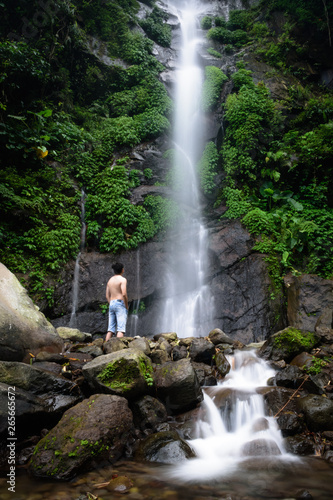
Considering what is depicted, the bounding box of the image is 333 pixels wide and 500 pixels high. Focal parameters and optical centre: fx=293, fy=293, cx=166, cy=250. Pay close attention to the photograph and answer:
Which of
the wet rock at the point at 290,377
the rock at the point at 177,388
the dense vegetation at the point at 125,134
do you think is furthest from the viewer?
the dense vegetation at the point at 125,134

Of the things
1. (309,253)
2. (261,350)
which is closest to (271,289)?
(309,253)

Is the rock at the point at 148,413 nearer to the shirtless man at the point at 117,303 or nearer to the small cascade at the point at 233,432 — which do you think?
the small cascade at the point at 233,432

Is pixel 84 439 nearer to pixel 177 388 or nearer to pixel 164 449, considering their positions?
pixel 164 449

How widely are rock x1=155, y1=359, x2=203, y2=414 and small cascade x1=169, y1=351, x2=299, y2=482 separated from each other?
12.2 inches

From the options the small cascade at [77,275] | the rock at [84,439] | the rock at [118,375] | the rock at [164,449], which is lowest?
the rock at [164,449]

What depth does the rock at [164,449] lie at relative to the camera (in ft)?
11.3

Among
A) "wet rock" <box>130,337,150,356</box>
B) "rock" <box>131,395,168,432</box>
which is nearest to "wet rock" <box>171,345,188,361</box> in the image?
"wet rock" <box>130,337,150,356</box>

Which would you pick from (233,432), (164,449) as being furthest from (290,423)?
(164,449)

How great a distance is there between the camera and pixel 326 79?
15.2 metres

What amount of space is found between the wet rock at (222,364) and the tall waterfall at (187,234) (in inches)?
121

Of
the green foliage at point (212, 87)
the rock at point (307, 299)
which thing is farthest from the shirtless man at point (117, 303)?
the green foliage at point (212, 87)

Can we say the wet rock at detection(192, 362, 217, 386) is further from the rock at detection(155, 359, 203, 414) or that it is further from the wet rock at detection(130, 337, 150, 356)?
the wet rock at detection(130, 337, 150, 356)

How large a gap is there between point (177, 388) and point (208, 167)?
9843 mm

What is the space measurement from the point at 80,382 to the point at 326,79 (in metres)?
18.1
